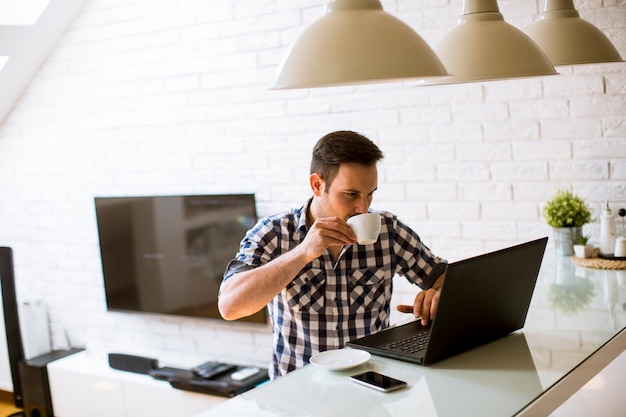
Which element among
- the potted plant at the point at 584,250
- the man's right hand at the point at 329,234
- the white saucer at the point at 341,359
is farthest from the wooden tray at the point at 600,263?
the white saucer at the point at 341,359

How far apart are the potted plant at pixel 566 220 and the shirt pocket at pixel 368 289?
32.9 inches

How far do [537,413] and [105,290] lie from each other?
11.2 ft

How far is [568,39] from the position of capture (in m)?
2.05

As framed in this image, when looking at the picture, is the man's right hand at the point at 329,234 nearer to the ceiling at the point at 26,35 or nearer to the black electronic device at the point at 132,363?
the black electronic device at the point at 132,363

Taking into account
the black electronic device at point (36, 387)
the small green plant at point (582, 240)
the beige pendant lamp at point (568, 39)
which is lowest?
the black electronic device at point (36, 387)

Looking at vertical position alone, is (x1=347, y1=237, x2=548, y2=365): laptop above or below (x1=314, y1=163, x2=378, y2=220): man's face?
below

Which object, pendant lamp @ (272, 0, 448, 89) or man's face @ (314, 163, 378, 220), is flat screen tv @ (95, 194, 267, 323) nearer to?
man's face @ (314, 163, 378, 220)

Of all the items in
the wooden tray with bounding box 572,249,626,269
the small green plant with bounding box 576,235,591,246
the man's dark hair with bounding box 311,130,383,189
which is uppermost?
the man's dark hair with bounding box 311,130,383,189

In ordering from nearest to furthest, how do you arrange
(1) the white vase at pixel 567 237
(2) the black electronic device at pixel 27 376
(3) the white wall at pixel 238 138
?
(1) the white vase at pixel 567 237 → (3) the white wall at pixel 238 138 → (2) the black electronic device at pixel 27 376

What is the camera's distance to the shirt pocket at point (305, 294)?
2223 mm

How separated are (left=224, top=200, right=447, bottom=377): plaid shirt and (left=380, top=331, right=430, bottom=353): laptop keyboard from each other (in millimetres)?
407

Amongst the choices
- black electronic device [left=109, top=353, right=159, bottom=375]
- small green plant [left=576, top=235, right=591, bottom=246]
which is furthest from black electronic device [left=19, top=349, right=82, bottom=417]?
small green plant [left=576, top=235, right=591, bottom=246]

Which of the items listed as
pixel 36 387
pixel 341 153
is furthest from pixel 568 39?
pixel 36 387

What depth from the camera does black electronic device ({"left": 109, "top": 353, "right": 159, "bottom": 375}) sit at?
4.13 metres
